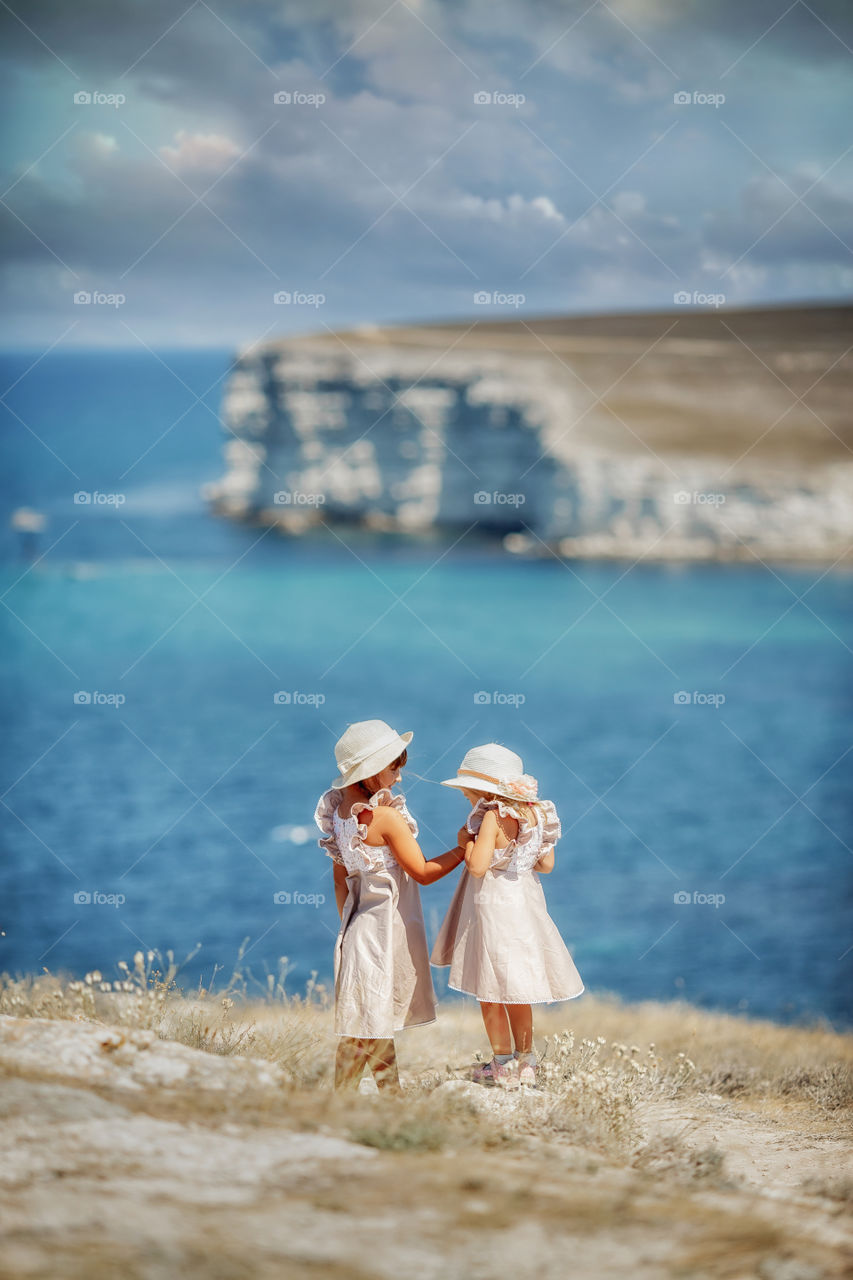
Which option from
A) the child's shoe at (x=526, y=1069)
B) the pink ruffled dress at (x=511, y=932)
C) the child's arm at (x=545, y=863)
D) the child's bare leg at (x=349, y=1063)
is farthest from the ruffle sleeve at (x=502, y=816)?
the child's bare leg at (x=349, y=1063)

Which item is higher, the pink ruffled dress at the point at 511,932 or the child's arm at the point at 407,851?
the child's arm at the point at 407,851

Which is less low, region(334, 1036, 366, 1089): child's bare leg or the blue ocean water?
the blue ocean water

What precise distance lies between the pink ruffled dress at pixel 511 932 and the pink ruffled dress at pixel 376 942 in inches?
6.9

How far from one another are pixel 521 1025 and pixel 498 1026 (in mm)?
92

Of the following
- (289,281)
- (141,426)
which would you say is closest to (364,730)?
(289,281)

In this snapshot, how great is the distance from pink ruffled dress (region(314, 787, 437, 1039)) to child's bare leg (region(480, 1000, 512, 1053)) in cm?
23

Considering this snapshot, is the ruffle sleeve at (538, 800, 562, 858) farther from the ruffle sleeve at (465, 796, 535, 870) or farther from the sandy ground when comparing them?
the sandy ground

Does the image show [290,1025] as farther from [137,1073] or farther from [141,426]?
[141,426]

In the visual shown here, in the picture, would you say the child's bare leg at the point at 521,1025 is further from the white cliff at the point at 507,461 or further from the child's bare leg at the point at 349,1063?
the white cliff at the point at 507,461

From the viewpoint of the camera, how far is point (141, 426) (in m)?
88.2

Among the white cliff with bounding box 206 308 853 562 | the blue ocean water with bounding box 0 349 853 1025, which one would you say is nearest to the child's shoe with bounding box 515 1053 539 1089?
the blue ocean water with bounding box 0 349 853 1025

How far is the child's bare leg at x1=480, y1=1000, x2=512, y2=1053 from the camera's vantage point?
15.9 ft

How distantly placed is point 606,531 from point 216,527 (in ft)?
60.3

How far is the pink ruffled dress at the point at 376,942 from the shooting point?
4676mm
